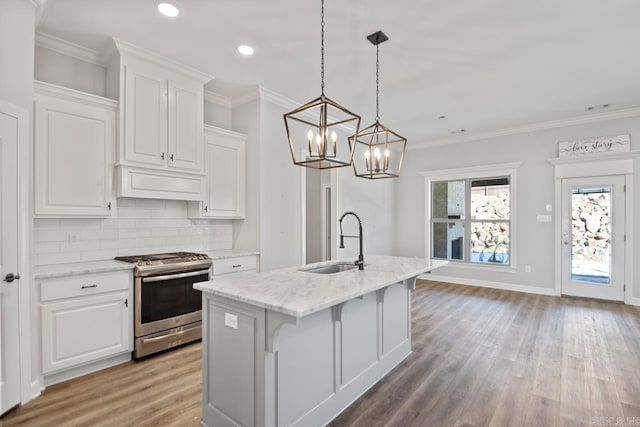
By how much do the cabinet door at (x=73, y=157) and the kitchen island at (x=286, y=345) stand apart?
5.48 ft

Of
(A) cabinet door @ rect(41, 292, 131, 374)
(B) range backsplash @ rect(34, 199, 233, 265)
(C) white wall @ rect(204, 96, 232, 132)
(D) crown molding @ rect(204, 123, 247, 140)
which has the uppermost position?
(C) white wall @ rect(204, 96, 232, 132)

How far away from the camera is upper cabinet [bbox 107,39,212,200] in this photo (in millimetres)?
2955

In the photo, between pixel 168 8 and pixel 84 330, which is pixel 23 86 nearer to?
pixel 168 8

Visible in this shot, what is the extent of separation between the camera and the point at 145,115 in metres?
3.08

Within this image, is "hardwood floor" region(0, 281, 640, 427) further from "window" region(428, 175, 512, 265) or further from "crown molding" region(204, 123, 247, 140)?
"crown molding" region(204, 123, 247, 140)

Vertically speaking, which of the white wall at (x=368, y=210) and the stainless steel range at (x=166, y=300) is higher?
the white wall at (x=368, y=210)

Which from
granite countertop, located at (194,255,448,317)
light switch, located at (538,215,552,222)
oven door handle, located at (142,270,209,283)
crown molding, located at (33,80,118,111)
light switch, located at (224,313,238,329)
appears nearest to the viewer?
granite countertop, located at (194,255,448,317)

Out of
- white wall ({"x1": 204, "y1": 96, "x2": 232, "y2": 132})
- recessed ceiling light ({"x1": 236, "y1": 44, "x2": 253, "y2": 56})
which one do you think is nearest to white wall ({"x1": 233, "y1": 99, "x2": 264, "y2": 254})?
white wall ({"x1": 204, "y1": 96, "x2": 232, "y2": 132})

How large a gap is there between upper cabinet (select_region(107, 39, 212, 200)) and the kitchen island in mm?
1703

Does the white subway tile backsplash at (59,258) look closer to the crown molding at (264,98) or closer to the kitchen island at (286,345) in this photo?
the kitchen island at (286,345)

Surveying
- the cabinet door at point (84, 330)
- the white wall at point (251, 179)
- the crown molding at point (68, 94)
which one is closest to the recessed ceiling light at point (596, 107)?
the white wall at point (251, 179)

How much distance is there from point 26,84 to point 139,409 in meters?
2.39

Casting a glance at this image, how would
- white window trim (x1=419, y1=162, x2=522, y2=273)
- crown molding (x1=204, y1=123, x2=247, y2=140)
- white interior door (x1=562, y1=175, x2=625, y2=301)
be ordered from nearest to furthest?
crown molding (x1=204, y1=123, x2=247, y2=140) < white interior door (x1=562, y1=175, x2=625, y2=301) < white window trim (x1=419, y1=162, x2=522, y2=273)

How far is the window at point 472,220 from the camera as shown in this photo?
585cm
